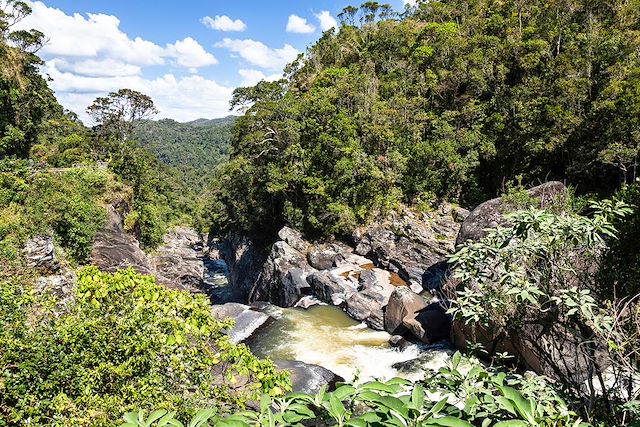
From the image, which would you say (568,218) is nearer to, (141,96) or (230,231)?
(141,96)

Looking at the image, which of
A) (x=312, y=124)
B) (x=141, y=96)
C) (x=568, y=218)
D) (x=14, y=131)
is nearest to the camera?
(x=568, y=218)

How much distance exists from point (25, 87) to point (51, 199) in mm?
13961

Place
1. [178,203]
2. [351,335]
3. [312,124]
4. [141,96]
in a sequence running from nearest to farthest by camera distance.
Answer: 1. [351,335]
2. [312,124]
3. [141,96]
4. [178,203]

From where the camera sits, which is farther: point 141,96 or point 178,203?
point 178,203

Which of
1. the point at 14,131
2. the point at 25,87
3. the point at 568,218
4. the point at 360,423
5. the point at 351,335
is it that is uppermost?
the point at 25,87

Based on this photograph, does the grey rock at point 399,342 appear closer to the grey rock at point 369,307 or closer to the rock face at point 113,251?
the grey rock at point 369,307

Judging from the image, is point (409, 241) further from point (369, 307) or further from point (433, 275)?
point (369, 307)

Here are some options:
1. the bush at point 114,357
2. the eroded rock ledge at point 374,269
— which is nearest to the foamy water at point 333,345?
the eroded rock ledge at point 374,269

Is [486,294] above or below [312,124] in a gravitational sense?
below

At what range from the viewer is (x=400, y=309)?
14.8 m

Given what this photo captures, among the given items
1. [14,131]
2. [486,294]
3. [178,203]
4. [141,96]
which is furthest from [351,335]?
[178,203]

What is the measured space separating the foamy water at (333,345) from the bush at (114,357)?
7.23 m

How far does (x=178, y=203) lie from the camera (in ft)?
218

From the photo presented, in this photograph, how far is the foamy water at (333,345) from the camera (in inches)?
506
